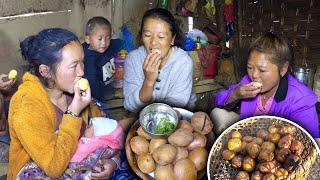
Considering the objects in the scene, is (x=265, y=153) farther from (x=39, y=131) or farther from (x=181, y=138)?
(x=39, y=131)

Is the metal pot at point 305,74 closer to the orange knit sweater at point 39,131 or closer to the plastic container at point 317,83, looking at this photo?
the plastic container at point 317,83

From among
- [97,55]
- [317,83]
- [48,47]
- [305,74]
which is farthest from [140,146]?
[305,74]

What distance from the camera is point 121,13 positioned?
4363 millimetres

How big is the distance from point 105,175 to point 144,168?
0.40 meters

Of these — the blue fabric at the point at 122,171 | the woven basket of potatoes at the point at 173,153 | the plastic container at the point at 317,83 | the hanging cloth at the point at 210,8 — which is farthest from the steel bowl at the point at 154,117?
the hanging cloth at the point at 210,8

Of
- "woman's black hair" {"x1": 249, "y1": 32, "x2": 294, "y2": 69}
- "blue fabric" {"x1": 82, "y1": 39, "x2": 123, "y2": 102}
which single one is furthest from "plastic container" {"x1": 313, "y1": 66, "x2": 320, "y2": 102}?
"blue fabric" {"x1": 82, "y1": 39, "x2": 123, "y2": 102}

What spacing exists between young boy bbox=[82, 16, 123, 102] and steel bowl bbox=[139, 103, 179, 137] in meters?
1.49

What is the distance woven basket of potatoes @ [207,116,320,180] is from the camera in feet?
3.63

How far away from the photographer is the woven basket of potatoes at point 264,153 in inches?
43.5

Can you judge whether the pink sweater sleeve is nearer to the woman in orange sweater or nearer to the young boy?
the woman in orange sweater

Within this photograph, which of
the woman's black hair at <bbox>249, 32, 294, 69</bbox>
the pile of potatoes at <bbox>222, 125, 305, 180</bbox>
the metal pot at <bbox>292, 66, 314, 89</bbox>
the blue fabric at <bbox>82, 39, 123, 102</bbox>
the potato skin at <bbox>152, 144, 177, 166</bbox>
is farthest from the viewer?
the metal pot at <bbox>292, 66, 314, 89</bbox>

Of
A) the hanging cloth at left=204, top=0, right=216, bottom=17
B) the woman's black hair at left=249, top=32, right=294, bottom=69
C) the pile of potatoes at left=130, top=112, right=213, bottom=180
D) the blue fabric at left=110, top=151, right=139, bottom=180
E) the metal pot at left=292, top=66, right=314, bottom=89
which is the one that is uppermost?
the hanging cloth at left=204, top=0, right=216, bottom=17

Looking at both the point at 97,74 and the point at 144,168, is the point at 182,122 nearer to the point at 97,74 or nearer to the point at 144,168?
the point at 144,168

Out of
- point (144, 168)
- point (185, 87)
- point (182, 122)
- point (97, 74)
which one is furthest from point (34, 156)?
point (97, 74)
